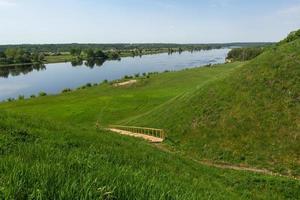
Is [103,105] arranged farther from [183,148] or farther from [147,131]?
[183,148]

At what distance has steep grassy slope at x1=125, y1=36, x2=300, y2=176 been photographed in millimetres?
22953

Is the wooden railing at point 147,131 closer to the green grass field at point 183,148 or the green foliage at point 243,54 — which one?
the green grass field at point 183,148

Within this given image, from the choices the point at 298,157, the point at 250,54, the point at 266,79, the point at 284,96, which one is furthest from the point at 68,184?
the point at 250,54

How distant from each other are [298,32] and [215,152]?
68.4 ft

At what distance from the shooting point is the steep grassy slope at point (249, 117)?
75.3 feet

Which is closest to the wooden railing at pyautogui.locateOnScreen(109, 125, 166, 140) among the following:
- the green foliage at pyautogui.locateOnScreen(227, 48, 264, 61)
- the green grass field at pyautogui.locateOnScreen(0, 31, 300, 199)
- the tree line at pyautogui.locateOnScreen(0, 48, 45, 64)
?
the green grass field at pyautogui.locateOnScreen(0, 31, 300, 199)

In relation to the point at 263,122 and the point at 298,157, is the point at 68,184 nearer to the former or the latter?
the point at 298,157

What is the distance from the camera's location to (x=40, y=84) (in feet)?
359

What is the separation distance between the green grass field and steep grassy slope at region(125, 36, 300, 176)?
2.7 inches

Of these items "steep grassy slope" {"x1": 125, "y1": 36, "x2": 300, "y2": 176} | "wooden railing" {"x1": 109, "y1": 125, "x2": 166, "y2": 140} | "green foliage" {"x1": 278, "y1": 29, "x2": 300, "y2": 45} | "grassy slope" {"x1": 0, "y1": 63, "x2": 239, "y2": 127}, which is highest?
"green foliage" {"x1": 278, "y1": 29, "x2": 300, "y2": 45}

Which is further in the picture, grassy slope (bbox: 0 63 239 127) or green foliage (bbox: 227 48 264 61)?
green foliage (bbox: 227 48 264 61)

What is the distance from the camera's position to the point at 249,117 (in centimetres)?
2670

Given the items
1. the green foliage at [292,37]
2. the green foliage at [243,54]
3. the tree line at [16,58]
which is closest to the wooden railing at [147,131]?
the green foliage at [292,37]

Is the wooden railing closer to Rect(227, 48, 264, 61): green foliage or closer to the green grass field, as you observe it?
the green grass field
